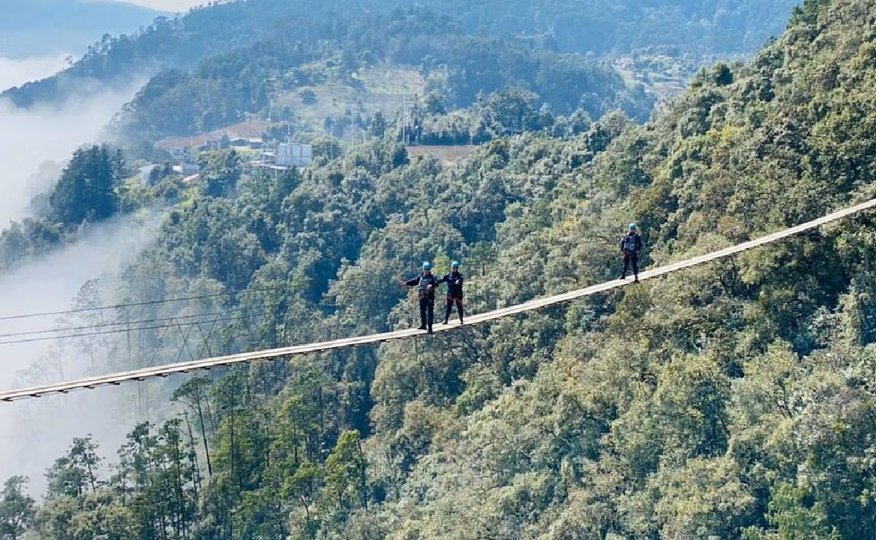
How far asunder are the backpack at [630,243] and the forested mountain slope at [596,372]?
17.2 feet

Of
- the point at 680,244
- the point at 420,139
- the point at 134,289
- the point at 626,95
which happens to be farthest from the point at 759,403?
the point at 626,95

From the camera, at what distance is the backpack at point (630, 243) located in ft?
68.9

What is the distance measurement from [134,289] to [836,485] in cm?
5559

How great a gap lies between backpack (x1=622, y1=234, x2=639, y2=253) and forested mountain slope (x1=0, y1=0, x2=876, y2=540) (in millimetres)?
5254

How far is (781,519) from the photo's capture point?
2281cm

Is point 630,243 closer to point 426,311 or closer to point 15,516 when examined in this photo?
point 426,311

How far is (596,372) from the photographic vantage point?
29.7m

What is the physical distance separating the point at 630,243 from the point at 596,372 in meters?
9.14

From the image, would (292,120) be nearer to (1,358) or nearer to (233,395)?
(1,358)

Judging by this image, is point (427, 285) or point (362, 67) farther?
point (362, 67)

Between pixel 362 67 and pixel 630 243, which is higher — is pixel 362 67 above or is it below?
above

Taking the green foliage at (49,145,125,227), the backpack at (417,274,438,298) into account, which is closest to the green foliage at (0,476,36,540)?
the backpack at (417,274,438,298)

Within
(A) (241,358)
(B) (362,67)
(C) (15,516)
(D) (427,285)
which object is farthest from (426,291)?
(B) (362,67)

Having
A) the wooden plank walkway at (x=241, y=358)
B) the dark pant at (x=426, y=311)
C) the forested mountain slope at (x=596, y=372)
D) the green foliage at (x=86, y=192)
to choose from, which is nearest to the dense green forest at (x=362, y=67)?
the green foliage at (x=86, y=192)
